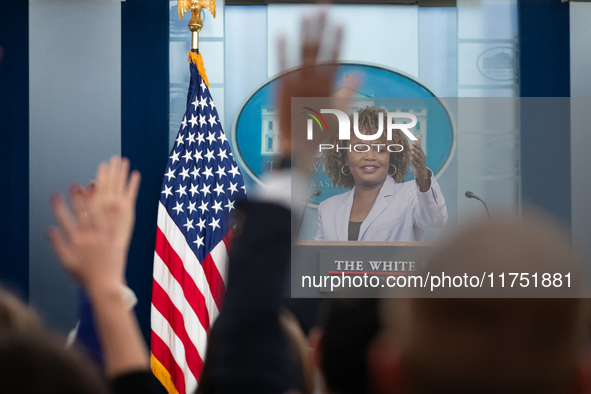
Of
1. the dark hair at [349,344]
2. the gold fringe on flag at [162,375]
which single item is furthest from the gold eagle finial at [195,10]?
the dark hair at [349,344]

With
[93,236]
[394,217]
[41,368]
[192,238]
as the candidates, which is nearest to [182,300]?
[192,238]

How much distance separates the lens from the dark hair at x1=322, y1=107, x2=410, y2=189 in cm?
370

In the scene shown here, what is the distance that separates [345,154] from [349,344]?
3.35 meters

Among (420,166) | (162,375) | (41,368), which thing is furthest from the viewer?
(420,166)

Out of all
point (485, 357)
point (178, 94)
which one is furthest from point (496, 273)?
point (178, 94)

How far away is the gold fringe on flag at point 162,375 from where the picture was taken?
327cm

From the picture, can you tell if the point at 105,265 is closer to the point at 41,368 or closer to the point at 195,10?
the point at 41,368

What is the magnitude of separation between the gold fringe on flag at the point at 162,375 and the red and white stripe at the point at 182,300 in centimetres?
1

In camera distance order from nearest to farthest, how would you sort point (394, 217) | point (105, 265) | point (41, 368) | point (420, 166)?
1. point (41, 368)
2. point (105, 265)
3. point (394, 217)
4. point (420, 166)

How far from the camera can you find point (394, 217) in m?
3.56

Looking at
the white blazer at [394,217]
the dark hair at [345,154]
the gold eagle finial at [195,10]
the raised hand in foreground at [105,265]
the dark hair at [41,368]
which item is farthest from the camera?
the dark hair at [345,154]

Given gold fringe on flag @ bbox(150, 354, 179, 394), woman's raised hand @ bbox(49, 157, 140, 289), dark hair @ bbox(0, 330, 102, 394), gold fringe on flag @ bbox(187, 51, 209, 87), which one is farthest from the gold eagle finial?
dark hair @ bbox(0, 330, 102, 394)

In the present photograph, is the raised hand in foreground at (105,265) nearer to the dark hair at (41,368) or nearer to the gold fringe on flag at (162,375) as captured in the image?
the dark hair at (41,368)

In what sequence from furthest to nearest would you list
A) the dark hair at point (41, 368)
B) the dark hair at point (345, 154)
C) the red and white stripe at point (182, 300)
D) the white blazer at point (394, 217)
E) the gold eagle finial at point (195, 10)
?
the dark hair at point (345, 154), the white blazer at point (394, 217), the gold eagle finial at point (195, 10), the red and white stripe at point (182, 300), the dark hair at point (41, 368)
